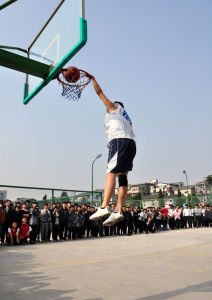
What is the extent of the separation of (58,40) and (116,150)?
3.10 m

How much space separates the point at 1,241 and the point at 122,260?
6.50 m

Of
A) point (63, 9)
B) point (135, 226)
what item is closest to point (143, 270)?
point (63, 9)

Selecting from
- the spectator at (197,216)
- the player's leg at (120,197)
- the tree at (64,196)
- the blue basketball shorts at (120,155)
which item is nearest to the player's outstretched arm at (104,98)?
the blue basketball shorts at (120,155)

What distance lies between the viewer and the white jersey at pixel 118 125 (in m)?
4.14

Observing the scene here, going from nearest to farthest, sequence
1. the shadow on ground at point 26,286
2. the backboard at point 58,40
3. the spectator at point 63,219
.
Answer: the shadow on ground at point 26,286
the backboard at point 58,40
the spectator at point 63,219

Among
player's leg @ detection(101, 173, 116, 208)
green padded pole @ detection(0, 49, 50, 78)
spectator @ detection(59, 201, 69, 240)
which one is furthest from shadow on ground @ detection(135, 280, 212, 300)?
spectator @ detection(59, 201, 69, 240)

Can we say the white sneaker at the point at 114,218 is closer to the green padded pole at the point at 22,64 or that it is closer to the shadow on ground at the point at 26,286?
the shadow on ground at the point at 26,286

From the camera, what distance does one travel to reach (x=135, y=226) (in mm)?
16922

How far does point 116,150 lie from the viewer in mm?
4074

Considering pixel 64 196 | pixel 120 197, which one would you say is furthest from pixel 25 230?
pixel 120 197

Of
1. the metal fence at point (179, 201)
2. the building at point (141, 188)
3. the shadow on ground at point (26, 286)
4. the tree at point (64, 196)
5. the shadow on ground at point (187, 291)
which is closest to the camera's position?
the shadow on ground at point (187, 291)

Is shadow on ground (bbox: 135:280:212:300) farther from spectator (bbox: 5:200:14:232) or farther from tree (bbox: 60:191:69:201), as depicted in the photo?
tree (bbox: 60:191:69:201)

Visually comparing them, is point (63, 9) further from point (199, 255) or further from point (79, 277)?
point (199, 255)

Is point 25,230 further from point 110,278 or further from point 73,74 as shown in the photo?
point 73,74
